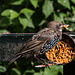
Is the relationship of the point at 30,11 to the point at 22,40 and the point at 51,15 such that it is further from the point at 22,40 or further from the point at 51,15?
the point at 22,40

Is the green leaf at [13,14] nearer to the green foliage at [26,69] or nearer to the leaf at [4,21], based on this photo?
the leaf at [4,21]

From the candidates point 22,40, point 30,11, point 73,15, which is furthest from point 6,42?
point 73,15

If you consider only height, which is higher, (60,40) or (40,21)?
(40,21)

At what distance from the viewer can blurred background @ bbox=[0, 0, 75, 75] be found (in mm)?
4266

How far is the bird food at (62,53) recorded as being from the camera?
3338 mm

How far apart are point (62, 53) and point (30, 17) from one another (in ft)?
Result: 4.24

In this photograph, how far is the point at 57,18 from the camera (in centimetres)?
462

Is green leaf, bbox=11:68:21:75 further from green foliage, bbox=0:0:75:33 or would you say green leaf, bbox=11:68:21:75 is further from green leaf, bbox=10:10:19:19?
green leaf, bbox=10:10:19:19

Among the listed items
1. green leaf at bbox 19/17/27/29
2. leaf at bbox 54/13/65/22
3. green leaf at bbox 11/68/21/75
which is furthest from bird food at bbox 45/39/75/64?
green leaf at bbox 11/68/21/75

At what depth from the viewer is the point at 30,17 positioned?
4441mm

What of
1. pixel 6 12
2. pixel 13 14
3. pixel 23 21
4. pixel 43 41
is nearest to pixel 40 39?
pixel 43 41

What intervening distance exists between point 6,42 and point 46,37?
559mm

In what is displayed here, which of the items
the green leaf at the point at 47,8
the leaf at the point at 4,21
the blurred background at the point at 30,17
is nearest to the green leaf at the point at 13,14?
the blurred background at the point at 30,17

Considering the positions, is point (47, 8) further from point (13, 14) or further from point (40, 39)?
point (40, 39)
